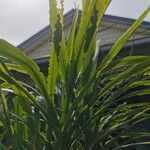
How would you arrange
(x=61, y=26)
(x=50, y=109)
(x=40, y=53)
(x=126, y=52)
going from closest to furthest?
(x=61, y=26)
(x=50, y=109)
(x=126, y=52)
(x=40, y=53)

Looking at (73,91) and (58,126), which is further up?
(73,91)

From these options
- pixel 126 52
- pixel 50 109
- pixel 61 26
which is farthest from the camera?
pixel 126 52

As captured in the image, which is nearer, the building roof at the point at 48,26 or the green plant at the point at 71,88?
the green plant at the point at 71,88

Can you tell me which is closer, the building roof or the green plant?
the green plant

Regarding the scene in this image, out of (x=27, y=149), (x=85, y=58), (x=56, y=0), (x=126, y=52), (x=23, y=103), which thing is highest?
(x=126, y=52)

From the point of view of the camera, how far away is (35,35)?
14.6 metres

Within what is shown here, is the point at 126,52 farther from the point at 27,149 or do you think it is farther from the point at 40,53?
the point at 40,53

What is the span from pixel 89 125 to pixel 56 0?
650 millimetres

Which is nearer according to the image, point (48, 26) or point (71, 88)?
point (71, 88)

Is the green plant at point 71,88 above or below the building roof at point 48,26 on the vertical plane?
below

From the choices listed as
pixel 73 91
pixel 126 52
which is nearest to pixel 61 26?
pixel 73 91

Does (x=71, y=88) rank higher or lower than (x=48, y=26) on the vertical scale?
lower

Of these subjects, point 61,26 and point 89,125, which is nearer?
point 61,26

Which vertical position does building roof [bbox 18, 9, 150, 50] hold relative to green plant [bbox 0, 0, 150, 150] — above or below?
above
